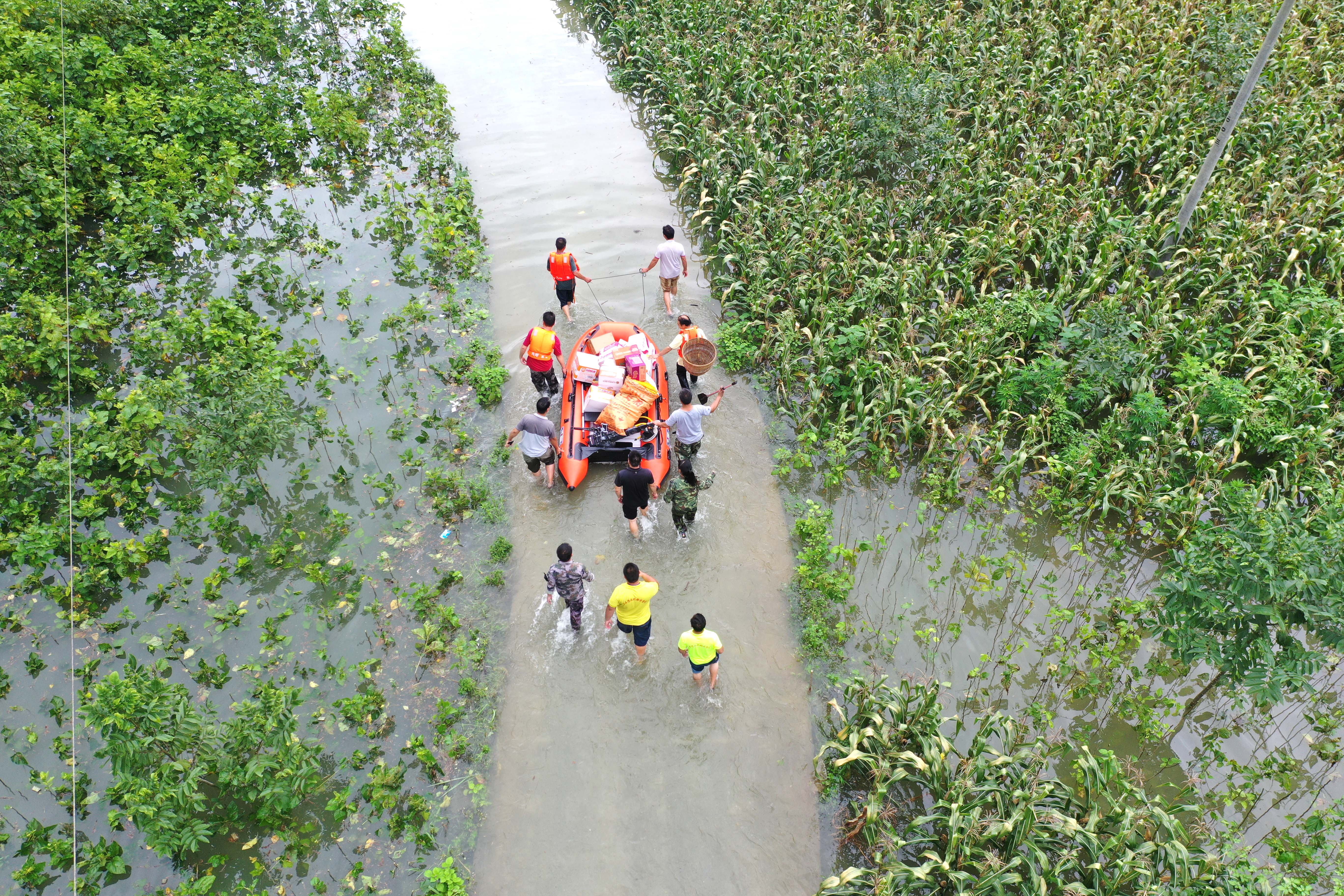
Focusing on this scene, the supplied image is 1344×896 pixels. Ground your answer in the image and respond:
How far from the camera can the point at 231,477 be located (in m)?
9.87

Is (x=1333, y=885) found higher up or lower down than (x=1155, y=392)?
lower down

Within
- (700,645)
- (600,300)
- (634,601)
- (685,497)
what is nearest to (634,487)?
(685,497)

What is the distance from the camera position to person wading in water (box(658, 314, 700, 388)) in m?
10.4

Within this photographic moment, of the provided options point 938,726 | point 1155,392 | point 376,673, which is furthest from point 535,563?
point 1155,392

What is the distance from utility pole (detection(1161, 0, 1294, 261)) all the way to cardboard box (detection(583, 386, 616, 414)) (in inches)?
365

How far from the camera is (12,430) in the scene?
9.98m

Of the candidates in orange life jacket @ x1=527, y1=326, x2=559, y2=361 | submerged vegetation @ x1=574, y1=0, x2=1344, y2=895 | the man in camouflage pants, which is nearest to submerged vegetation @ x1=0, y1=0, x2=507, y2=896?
orange life jacket @ x1=527, y1=326, x2=559, y2=361

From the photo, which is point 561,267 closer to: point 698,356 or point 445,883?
point 698,356

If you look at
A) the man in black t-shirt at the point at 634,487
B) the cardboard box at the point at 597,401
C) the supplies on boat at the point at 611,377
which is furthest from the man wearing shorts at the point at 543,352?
the man in black t-shirt at the point at 634,487

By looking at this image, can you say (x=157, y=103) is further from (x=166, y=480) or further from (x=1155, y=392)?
(x=1155, y=392)

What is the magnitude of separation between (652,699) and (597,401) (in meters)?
3.95

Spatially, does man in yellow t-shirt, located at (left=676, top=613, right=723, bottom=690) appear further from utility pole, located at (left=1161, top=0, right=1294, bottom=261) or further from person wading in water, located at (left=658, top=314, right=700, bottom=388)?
utility pole, located at (left=1161, top=0, right=1294, bottom=261)

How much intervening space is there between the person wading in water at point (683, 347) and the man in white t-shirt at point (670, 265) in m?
1.21

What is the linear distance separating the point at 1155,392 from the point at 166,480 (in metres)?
13.6
